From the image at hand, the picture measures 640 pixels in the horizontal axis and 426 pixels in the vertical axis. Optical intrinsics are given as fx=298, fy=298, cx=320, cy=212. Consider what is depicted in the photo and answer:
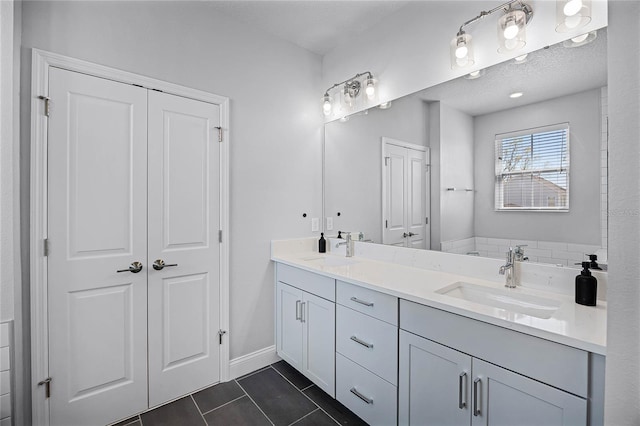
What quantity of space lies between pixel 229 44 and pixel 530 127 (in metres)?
2.09

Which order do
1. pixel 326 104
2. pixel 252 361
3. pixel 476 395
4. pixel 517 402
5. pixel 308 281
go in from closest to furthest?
pixel 517 402
pixel 476 395
pixel 308 281
pixel 252 361
pixel 326 104

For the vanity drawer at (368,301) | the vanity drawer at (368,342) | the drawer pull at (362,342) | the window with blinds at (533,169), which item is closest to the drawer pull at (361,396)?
the vanity drawer at (368,342)

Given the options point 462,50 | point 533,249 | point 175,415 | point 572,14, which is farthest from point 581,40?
point 175,415

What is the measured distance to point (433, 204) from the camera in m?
1.98

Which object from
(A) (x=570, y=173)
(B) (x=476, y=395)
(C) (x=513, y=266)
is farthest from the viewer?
(C) (x=513, y=266)

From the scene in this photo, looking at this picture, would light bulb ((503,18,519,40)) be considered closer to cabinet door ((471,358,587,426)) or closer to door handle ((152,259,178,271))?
cabinet door ((471,358,587,426))

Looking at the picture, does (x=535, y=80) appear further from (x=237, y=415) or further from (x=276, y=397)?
(x=237, y=415)

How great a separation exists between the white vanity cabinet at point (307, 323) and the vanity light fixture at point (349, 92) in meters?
1.44

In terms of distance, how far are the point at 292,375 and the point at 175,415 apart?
82cm

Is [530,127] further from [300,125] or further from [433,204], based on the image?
[300,125]

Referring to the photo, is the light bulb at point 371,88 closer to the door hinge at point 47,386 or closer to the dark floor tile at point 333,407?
the dark floor tile at point 333,407

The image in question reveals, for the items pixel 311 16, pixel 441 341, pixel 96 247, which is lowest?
pixel 441 341

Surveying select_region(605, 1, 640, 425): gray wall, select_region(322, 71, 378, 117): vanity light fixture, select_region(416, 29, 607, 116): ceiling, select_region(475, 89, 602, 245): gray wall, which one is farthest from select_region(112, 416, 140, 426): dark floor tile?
select_region(416, 29, 607, 116): ceiling

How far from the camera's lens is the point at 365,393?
1.66 meters
